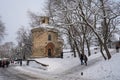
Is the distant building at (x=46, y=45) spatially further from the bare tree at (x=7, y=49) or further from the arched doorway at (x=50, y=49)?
the bare tree at (x=7, y=49)

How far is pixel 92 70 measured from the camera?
90.6ft

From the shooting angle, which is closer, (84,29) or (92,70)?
(92,70)

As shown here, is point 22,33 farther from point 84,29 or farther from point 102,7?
point 102,7

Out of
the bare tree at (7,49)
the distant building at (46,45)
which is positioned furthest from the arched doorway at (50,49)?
the bare tree at (7,49)

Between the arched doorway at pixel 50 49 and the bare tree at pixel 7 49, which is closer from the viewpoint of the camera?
the arched doorway at pixel 50 49

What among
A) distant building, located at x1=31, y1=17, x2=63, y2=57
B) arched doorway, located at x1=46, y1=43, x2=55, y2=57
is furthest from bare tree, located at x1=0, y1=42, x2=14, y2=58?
arched doorway, located at x1=46, y1=43, x2=55, y2=57

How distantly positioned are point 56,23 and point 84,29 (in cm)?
465

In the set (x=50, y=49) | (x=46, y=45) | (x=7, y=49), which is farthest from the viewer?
(x=7, y=49)

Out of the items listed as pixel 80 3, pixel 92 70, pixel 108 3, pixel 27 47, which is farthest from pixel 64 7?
pixel 27 47

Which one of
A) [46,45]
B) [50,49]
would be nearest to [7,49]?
[50,49]

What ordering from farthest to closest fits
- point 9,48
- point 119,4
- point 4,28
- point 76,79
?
point 9,48
point 4,28
point 119,4
point 76,79

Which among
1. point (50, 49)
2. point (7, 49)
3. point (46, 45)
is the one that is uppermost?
point (7, 49)

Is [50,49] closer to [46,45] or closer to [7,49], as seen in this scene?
[46,45]

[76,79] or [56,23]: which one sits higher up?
[56,23]
